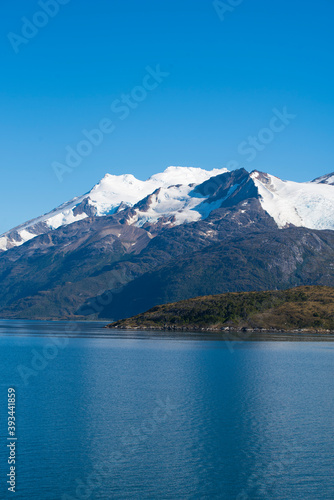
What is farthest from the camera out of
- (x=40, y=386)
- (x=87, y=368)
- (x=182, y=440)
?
(x=87, y=368)

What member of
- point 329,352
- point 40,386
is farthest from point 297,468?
point 329,352

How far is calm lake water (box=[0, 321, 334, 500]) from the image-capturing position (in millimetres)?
48438

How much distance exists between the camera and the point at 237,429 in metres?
67.1

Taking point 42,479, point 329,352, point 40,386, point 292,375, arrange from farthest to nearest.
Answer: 1. point 329,352
2. point 292,375
3. point 40,386
4. point 42,479

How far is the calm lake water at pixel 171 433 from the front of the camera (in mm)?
48438

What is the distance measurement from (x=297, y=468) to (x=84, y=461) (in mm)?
20395

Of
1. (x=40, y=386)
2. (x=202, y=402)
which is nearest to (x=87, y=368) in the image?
(x=40, y=386)

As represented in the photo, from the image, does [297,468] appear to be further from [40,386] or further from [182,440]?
[40,386]

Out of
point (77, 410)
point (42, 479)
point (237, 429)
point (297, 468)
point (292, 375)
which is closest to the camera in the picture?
point (42, 479)

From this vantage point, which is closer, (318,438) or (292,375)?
(318,438)

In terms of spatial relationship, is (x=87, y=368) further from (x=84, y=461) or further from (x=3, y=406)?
(x=84, y=461)

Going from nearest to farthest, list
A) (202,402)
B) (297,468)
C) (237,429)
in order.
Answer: (297,468) → (237,429) → (202,402)

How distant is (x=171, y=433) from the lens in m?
64.6

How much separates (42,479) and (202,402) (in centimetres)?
3663
